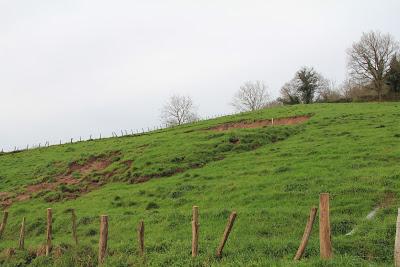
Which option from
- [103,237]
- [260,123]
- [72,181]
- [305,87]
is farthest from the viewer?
[305,87]

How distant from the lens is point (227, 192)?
850 inches

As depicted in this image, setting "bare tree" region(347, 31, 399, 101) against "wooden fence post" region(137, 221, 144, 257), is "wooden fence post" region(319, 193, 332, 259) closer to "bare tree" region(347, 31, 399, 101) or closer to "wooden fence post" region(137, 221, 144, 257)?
"wooden fence post" region(137, 221, 144, 257)

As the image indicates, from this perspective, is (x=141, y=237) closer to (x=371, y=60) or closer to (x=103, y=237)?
(x=103, y=237)

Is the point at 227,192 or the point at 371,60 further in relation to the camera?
the point at 371,60

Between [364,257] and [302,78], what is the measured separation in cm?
7355

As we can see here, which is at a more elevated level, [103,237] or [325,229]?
[325,229]

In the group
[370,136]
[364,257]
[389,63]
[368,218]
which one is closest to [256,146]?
[370,136]

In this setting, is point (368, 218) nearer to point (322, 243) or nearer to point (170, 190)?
point (322, 243)

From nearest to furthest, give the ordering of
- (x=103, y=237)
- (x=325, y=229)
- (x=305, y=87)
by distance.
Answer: (x=325, y=229) < (x=103, y=237) < (x=305, y=87)

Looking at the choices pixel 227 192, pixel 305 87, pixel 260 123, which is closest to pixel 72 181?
pixel 227 192

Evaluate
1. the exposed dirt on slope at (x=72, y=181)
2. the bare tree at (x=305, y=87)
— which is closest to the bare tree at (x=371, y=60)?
the bare tree at (x=305, y=87)

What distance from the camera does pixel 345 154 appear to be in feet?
81.6

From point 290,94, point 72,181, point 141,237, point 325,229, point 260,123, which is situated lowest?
point 141,237

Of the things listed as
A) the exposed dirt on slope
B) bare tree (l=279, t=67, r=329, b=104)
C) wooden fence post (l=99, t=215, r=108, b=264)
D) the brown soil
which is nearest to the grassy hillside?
the exposed dirt on slope
